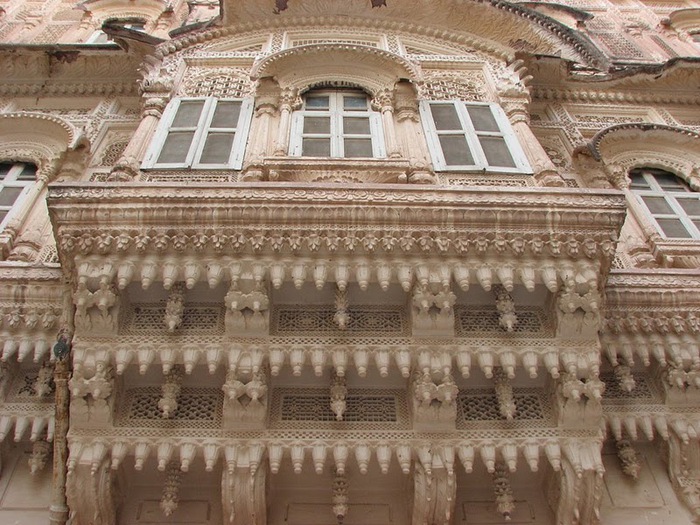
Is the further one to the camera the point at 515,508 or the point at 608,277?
the point at 608,277

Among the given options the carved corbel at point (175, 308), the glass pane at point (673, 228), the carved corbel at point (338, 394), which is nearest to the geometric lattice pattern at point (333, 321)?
the carved corbel at point (338, 394)

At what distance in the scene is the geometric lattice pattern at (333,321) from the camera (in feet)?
14.6

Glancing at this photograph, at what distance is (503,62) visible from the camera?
7262 mm

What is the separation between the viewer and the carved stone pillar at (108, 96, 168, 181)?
5.14 metres

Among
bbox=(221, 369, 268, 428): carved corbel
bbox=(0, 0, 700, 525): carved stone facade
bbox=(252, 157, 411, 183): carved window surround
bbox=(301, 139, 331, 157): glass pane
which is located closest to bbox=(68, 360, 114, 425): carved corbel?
bbox=(0, 0, 700, 525): carved stone facade

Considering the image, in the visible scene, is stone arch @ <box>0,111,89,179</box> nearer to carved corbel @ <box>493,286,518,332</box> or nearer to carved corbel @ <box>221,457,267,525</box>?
carved corbel @ <box>221,457,267,525</box>

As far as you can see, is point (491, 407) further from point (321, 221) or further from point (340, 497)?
point (321, 221)

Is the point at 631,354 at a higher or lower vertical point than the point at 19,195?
lower

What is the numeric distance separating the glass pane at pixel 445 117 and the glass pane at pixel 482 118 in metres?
0.15

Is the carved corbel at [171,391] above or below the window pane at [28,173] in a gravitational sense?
below

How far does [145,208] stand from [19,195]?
2.73m

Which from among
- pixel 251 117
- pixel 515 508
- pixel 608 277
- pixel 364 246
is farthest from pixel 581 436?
pixel 251 117

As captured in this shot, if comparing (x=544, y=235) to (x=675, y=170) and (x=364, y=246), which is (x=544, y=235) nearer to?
(x=364, y=246)

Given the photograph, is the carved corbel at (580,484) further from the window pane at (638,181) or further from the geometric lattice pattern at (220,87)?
the geometric lattice pattern at (220,87)
